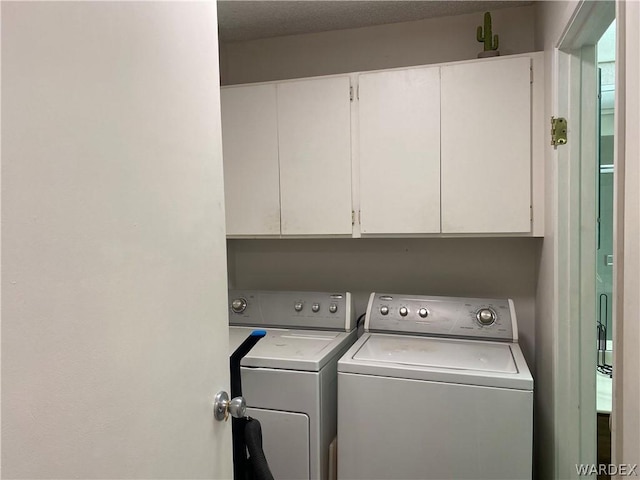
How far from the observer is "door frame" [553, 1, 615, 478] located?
4.74 ft

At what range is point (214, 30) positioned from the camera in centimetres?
100

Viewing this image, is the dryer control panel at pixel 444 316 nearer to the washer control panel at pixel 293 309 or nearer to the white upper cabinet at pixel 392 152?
the washer control panel at pixel 293 309

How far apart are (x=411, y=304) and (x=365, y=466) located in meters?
0.79

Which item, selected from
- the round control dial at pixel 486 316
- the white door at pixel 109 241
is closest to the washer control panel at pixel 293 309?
the round control dial at pixel 486 316

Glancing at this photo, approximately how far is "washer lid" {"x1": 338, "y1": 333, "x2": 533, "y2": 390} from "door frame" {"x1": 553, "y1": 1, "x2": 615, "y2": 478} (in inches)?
6.4

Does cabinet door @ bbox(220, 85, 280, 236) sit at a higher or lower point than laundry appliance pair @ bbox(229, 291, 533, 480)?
higher

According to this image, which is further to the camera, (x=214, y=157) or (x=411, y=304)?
(x=411, y=304)

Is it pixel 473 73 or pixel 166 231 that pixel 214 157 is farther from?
pixel 473 73

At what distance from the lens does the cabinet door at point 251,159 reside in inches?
86.9

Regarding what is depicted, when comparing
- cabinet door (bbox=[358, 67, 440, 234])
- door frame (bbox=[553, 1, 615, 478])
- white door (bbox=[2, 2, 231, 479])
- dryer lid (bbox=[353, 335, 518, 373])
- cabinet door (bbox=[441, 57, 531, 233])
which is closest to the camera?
white door (bbox=[2, 2, 231, 479])

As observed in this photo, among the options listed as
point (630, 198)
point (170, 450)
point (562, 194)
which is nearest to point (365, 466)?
point (170, 450)

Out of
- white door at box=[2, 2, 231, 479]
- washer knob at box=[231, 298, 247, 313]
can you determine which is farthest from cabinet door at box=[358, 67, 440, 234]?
white door at box=[2, 2, 231, 479]

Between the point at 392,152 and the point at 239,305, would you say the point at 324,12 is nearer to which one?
the point at 392,152

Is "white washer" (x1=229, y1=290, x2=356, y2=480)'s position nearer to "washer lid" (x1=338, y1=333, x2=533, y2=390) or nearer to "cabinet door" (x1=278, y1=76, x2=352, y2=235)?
"washer lid" (x1=338, y1=333, x2=533, y2=390)
